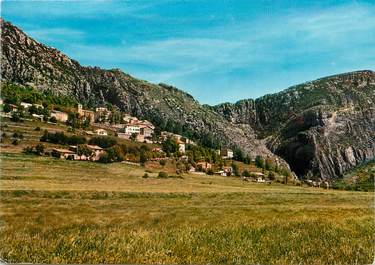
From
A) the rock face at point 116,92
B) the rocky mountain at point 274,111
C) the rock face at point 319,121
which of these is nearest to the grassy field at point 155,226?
the rock face at point 116,92

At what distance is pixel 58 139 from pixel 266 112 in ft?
365

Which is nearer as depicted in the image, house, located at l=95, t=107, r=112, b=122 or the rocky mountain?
house, located at l=95, t=107, r=112, b=122

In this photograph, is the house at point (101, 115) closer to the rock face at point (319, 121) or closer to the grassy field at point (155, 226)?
the rock face at point (319, 121)

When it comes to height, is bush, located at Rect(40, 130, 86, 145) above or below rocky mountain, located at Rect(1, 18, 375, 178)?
below

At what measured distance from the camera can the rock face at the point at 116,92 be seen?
283 ft

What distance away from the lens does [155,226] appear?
9156 mm

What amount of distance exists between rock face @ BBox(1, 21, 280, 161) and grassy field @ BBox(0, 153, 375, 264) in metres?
67.4

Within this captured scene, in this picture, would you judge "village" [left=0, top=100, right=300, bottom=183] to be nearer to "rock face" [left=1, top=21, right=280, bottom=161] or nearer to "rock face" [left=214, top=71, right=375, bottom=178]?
"rock face" [left=1, top=21, right=280, bottom=161]

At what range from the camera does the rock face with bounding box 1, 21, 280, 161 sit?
86250 mm

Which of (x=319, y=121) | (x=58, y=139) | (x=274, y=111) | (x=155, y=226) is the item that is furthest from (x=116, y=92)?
(x=155, y=226)

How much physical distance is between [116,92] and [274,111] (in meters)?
42.1

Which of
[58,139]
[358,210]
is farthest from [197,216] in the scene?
[58,139]

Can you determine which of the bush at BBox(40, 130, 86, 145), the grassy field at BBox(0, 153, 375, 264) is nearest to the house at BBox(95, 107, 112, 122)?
the bush at BBox(40, 130, 86, 145)

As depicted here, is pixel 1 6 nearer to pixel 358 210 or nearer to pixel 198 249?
pixel 198 249
